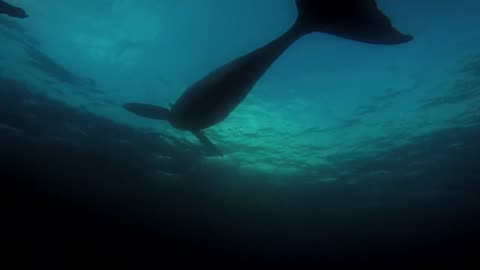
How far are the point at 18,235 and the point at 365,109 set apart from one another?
21453mm

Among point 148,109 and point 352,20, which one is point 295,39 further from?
point 148,109

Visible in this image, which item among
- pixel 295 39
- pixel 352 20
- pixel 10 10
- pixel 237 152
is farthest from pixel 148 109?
pixel 237 152

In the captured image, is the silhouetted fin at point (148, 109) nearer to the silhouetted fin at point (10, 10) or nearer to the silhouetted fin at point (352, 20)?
the silhouetted fin at point (10, 10)

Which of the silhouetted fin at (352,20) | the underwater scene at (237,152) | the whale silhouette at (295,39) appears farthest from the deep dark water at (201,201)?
the silhouetted fin at (352,20)

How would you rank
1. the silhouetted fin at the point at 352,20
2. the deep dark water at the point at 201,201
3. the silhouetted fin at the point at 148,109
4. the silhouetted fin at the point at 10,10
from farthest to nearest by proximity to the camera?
the deep dark water at the point at 201,201 → the silhouetted fin at the point at 148,109 → the silhouetted fin at the point at 10,10 → the silhouetted fin at the point at 352,20

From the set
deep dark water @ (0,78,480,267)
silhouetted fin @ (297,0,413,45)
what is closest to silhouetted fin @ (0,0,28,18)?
silhouetted fin @ (297,0,413,45)

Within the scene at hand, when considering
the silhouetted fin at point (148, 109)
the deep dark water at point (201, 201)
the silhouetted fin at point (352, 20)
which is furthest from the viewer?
the deep dark water at point (201, 201)

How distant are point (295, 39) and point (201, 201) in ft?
73.3

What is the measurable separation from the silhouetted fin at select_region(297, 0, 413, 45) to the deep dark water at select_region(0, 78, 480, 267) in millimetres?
16283

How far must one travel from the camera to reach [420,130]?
1797 centimetres

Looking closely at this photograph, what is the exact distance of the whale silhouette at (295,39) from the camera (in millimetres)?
2744

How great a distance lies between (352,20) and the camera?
2.83 m

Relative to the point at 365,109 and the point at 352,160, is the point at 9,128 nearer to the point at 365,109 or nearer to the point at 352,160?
the point at 365,109

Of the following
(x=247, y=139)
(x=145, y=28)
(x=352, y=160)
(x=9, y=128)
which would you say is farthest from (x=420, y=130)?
(x=9, y=128)
